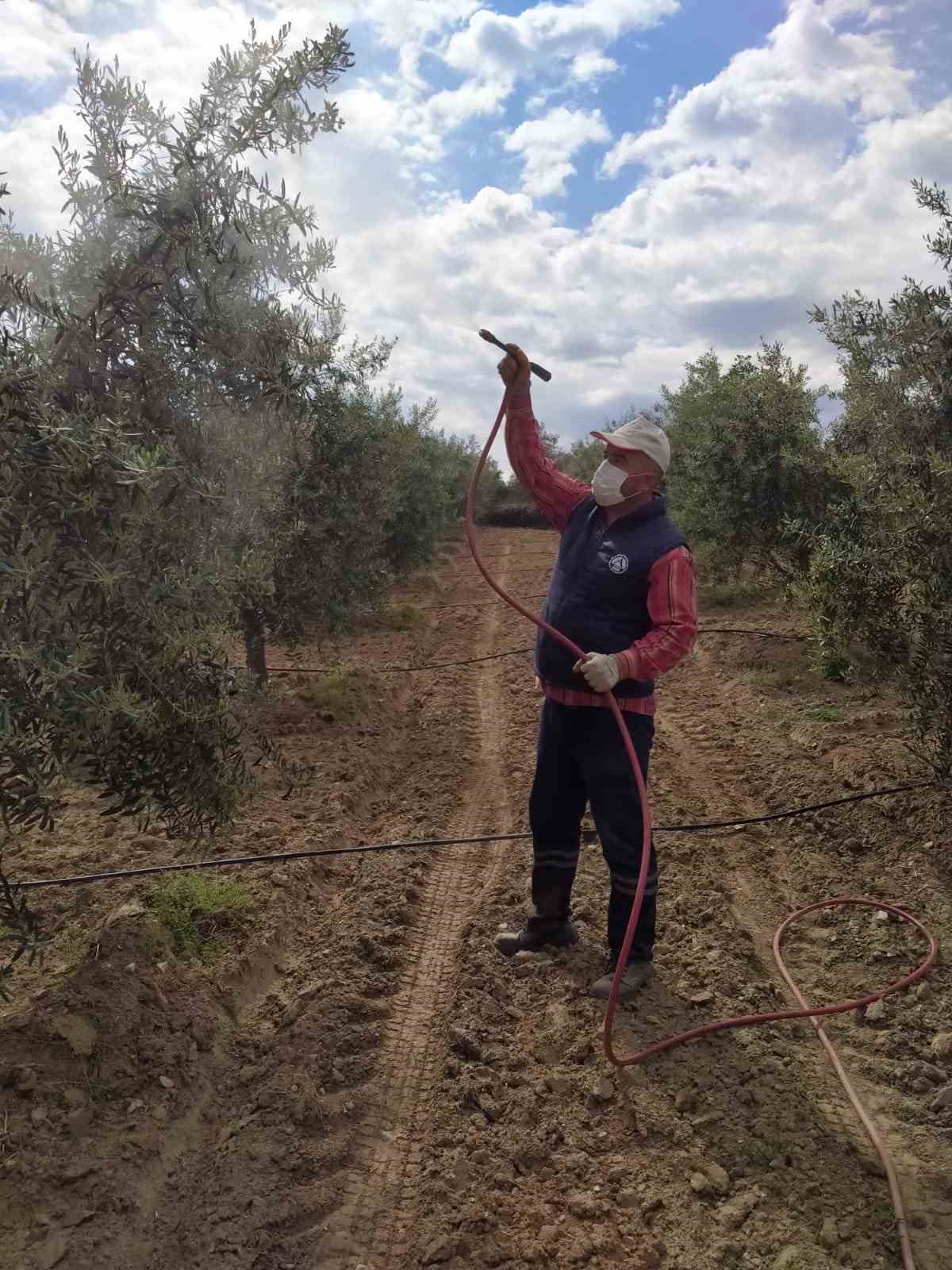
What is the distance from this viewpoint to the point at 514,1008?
13.3ft

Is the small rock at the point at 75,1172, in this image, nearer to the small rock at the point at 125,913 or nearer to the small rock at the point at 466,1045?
the small rock at the point at 125,913

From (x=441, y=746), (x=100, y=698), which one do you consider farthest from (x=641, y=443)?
(x=441, y=746)

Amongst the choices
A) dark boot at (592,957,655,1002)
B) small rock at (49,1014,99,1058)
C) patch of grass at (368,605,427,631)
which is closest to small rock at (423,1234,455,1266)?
dark boot at (592,957,655,1002)

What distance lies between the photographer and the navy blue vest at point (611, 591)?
393 centimetres

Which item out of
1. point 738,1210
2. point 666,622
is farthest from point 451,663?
point 738,1210

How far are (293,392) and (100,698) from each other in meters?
1.71

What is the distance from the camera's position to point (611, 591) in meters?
3.98

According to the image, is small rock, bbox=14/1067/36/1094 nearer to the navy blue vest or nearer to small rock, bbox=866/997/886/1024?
the navy blue vest

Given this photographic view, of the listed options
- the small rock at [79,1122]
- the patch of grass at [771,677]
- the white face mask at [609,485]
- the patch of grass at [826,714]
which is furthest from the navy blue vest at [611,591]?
the patch of grass at [771,677]

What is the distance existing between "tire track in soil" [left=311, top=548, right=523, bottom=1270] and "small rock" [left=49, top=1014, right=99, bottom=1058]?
1123mm

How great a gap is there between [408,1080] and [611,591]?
225 cm

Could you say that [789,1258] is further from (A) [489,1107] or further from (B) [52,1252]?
(B) [52,1252]

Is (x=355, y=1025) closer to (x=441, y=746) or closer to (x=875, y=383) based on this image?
(x=441, y=746)

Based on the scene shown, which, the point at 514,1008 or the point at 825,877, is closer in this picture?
the point at 514,1008
